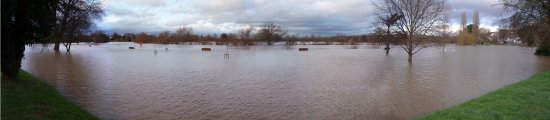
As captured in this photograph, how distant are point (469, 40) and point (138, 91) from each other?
12594cm

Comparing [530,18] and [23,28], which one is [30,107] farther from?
[530,18]

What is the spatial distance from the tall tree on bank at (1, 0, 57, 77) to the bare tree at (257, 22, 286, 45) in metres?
122

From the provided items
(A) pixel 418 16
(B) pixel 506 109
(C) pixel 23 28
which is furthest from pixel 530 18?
(C) pixel 23 28

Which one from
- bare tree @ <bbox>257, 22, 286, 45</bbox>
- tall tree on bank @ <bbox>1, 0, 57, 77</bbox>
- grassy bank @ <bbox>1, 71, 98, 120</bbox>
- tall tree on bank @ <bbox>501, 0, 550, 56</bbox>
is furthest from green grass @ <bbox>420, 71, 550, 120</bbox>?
bare tree @ <bbox>257, 22, 286, 45</bbox>

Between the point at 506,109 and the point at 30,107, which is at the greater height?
the point at 30,107

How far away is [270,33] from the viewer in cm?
13812

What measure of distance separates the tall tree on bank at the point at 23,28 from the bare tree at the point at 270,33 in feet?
400

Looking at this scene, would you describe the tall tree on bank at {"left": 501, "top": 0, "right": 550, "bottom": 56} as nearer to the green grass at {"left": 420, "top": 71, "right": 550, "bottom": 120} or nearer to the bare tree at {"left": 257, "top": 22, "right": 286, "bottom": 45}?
the green grass at {"left": 420, "top": 71, "right": 550, "bottom": 120}

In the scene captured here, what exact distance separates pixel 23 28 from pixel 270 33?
125710 mm

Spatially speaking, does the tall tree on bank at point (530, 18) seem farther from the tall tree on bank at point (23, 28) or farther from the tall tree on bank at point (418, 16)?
the tall tree on bank at point (23, 28)

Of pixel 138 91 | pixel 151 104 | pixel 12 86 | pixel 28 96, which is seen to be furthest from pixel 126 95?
pixel 28 96

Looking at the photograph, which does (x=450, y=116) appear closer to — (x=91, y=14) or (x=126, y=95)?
(x=126, y=95)

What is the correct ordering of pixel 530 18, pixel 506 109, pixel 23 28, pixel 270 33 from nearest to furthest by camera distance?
pixel 506 109
pixel 23 28
pixel 530 18
pixel 270 33

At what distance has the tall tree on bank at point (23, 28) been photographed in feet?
39.1
